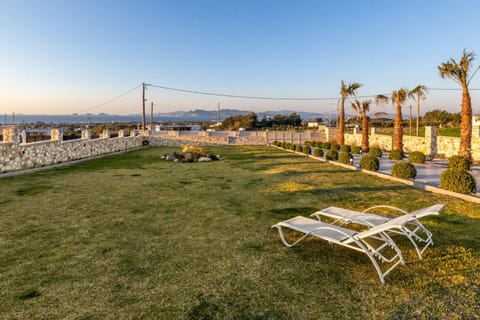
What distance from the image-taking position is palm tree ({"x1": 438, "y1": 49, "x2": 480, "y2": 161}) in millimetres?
12047

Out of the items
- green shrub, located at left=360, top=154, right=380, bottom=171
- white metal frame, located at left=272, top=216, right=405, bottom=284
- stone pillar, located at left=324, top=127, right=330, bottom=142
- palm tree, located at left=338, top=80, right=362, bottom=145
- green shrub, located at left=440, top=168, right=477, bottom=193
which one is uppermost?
palm tree, located at left=338, top=80, right=362, bottom=145

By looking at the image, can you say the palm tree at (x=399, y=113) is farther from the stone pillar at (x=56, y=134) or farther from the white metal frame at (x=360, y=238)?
the stone pillar at (x=56, y=134)

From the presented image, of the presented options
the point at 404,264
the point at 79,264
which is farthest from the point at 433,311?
the point at 79,264

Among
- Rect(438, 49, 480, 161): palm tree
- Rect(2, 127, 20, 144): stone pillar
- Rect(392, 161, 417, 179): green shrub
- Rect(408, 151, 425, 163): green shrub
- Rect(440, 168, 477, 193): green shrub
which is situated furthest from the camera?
Rect(408, 151, 425, 163): green shrub

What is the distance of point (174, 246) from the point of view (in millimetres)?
4016

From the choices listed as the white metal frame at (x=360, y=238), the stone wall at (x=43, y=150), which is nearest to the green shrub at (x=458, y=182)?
the white metal frame at (x=360, y=238)

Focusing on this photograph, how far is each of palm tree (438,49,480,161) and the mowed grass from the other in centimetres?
756

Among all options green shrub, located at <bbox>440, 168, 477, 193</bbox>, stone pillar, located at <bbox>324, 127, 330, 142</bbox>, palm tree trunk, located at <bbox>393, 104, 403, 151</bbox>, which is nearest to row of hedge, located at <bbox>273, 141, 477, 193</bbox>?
green shrub, located at <bbox>440, 168, 477, 193</bbox>

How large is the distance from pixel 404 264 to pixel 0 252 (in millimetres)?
5180

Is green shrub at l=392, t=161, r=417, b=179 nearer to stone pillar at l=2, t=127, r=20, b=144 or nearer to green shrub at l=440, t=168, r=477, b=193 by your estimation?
green shrub at l=440, t=168, r=477, b=193

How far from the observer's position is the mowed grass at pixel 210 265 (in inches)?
102

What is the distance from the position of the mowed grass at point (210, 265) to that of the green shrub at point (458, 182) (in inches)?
26.6

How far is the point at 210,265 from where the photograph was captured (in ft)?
11.3

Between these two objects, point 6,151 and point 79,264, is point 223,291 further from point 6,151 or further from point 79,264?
point 6,151
